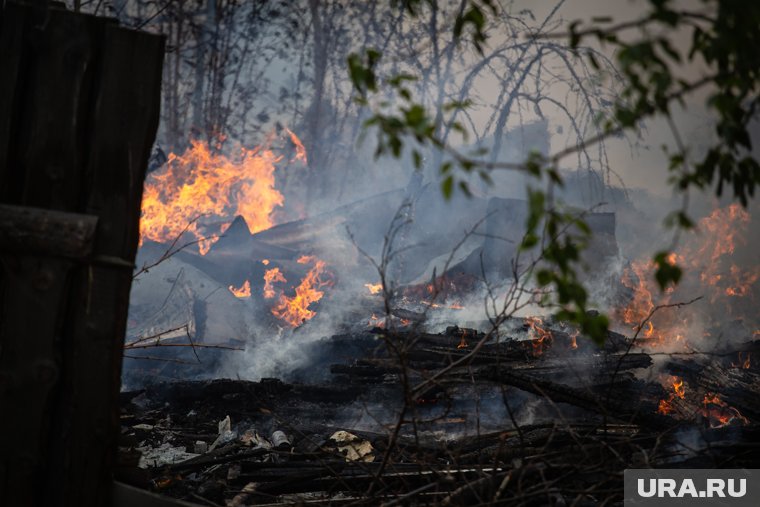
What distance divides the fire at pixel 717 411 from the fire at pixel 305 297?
21.4ft

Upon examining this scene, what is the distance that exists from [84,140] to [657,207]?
62.2 ft

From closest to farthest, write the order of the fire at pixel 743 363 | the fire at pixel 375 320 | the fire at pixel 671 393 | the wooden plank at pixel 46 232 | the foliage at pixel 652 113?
the foliage at pixel 652 113, the wooden plank at pixel 46 232, the fire at pixel 671 393, the fire at pixel 743 363, the fire at pixel 375 320

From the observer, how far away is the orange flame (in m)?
14.5

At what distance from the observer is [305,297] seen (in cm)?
1170

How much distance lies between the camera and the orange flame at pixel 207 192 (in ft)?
47.7

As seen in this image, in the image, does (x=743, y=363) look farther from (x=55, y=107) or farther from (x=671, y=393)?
(x=55, y=107)

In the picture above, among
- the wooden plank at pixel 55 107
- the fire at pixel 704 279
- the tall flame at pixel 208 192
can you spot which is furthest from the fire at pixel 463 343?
the tall flame at pixel 208 192

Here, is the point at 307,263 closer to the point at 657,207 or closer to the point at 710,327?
the point at 710,327

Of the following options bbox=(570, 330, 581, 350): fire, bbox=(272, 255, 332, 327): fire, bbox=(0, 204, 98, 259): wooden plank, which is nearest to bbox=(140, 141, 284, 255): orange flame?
bbox=(272, 255, 332, 327): fire

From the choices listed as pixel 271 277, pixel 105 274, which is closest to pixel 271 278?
pixel 271 277

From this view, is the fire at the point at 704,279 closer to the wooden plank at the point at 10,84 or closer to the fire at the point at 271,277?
the fire at the point at 271,277

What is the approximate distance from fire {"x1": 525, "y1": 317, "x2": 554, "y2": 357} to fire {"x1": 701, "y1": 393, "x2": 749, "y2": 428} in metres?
2.10

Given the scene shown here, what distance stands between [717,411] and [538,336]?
99.6 inches

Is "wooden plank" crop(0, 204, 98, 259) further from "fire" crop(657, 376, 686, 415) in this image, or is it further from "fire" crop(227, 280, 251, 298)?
"fire" crop(227, 280, 251, 298)
